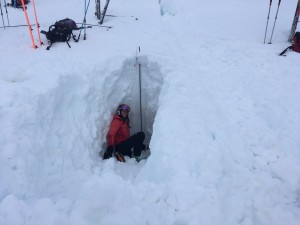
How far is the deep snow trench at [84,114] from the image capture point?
213 inches

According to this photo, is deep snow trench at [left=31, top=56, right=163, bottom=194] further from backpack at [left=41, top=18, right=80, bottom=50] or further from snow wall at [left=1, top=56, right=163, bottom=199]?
backpack at [left=41, top=18, right=80, bottom=50]

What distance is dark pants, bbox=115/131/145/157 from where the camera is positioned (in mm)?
7679

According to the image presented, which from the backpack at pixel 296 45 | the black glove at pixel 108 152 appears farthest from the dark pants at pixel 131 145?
the backpack at pixel 296 45

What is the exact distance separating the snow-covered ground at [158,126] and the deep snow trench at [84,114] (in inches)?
1.0

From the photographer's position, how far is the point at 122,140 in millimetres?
7781

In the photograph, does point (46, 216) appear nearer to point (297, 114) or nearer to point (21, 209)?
point (21, 209)

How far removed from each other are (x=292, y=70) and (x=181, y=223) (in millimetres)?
5276

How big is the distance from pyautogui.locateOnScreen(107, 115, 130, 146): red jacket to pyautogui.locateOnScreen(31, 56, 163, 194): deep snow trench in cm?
26

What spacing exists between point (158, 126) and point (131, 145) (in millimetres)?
1944

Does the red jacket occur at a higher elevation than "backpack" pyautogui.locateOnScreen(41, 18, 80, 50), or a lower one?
lower

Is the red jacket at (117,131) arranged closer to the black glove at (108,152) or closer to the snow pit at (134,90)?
the black glove at (108,152)

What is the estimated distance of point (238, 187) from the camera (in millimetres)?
4742

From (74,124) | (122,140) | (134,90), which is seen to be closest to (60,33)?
(134,90)

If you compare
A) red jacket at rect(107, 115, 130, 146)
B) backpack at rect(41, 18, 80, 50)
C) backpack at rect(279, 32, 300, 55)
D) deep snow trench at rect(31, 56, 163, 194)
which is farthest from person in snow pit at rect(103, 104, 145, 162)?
backpack at rect(279, 32, 300, 55)
